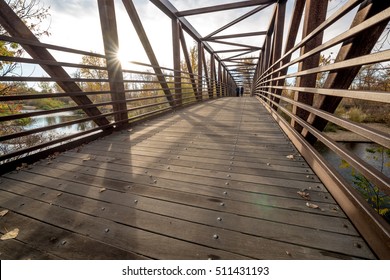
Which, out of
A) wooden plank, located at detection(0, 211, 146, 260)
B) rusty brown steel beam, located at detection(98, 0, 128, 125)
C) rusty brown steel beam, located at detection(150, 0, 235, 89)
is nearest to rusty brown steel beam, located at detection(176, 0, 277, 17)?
rusty brown steel beam, located at detection(150, 0, 235, 89)

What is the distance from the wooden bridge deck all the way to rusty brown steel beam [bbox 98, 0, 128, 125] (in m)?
1.73

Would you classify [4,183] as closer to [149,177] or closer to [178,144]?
[149,177]

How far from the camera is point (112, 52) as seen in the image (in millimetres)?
3816

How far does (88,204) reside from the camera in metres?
1.63

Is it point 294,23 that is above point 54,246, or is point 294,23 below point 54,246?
above

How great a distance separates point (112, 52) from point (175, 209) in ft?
12.1

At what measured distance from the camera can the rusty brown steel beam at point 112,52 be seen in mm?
3617

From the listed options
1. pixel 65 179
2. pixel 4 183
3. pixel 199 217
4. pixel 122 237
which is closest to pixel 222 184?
pixel 199 217

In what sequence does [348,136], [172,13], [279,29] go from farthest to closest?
[348,136] → [172,13] → [279,29]

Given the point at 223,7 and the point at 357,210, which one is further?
the point at 223,7

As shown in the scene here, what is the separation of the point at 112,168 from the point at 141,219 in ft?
3.66

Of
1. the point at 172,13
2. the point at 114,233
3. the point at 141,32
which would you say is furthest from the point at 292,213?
the point at 172,13

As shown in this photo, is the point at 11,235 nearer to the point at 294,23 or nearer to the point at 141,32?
the point at 141,32

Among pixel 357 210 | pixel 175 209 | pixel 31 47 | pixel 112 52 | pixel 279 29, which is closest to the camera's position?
pixel 357 210
